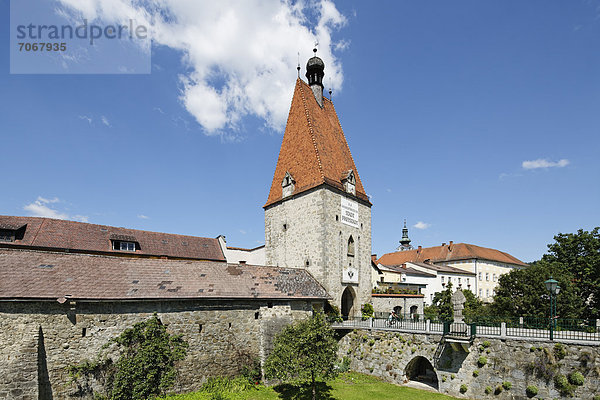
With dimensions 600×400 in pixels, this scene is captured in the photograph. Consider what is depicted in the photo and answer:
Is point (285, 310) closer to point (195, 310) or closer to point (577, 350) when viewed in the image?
point (195, 310)

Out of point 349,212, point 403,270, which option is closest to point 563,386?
point 349,212

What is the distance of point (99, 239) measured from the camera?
2700 centimetres

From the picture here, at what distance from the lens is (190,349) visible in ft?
48.9

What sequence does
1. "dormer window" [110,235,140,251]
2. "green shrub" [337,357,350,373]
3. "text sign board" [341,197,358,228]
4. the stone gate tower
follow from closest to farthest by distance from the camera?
"green shrub" [337,357,350,373] < the stone gate tower < "text sign board" [341,197,358,228] < "dormer window" [110,235,140,251]

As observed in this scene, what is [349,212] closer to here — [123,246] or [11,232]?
[123,246]

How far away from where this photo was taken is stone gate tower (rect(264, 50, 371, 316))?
22.7 m

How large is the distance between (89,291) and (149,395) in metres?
5.07

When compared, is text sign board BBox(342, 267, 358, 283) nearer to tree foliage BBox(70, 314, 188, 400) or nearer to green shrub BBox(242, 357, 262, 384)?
green shrub BBox(242, 357, 262, 384)

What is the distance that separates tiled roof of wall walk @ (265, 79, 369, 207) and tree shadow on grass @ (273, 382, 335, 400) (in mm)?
12711

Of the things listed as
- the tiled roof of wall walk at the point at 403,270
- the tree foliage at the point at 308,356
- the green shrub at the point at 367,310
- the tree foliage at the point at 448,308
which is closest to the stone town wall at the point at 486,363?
the green shrub at the point at 367,310

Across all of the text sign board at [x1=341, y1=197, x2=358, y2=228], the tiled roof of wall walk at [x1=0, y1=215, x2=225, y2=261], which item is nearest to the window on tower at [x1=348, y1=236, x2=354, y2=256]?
the text sign board at [x1=341, y1=197, x2=358, y2=228]

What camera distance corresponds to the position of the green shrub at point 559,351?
13445mm

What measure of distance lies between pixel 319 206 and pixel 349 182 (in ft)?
12.9

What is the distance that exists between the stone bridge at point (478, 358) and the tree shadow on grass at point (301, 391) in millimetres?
3779
